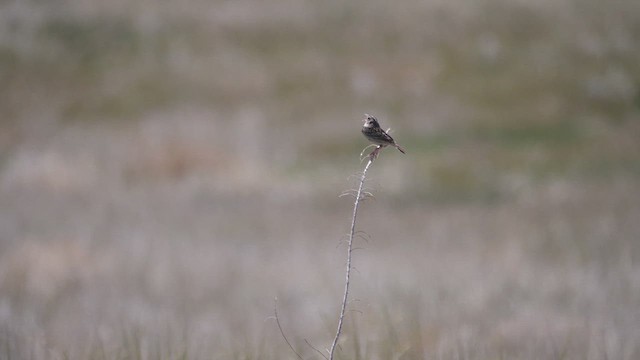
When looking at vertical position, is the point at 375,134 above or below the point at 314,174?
below

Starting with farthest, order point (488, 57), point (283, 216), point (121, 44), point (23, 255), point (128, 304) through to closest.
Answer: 1. point (121, 44)
2. point (488, 57)
3. point (283, 216)
4. point (23, 255)
5. point (128, 304)

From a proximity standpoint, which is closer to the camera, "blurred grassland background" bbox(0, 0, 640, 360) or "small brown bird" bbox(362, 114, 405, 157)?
"small brown bird" bbox(362, 114, 405, 157)

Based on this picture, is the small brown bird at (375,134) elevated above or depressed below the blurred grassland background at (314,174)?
below

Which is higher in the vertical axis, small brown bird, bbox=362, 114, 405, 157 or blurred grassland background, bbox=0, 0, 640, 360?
blurred grassland background, bbox=0, 0, 640, 360

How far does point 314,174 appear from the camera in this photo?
741 inches

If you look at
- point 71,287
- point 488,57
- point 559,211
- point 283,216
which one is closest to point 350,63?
point 488,57

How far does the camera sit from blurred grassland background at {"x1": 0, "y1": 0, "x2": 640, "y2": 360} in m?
8.61

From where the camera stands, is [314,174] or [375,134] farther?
[314,174]

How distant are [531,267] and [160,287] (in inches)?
212

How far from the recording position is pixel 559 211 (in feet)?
48.2

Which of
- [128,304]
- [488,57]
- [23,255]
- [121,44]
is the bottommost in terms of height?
[128,304]

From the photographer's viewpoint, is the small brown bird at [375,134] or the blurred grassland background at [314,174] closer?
the small brown bird at [375,134]

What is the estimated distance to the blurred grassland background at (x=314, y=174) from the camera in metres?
8.61

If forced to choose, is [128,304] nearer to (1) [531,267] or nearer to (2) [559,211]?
(1) [531,267]
